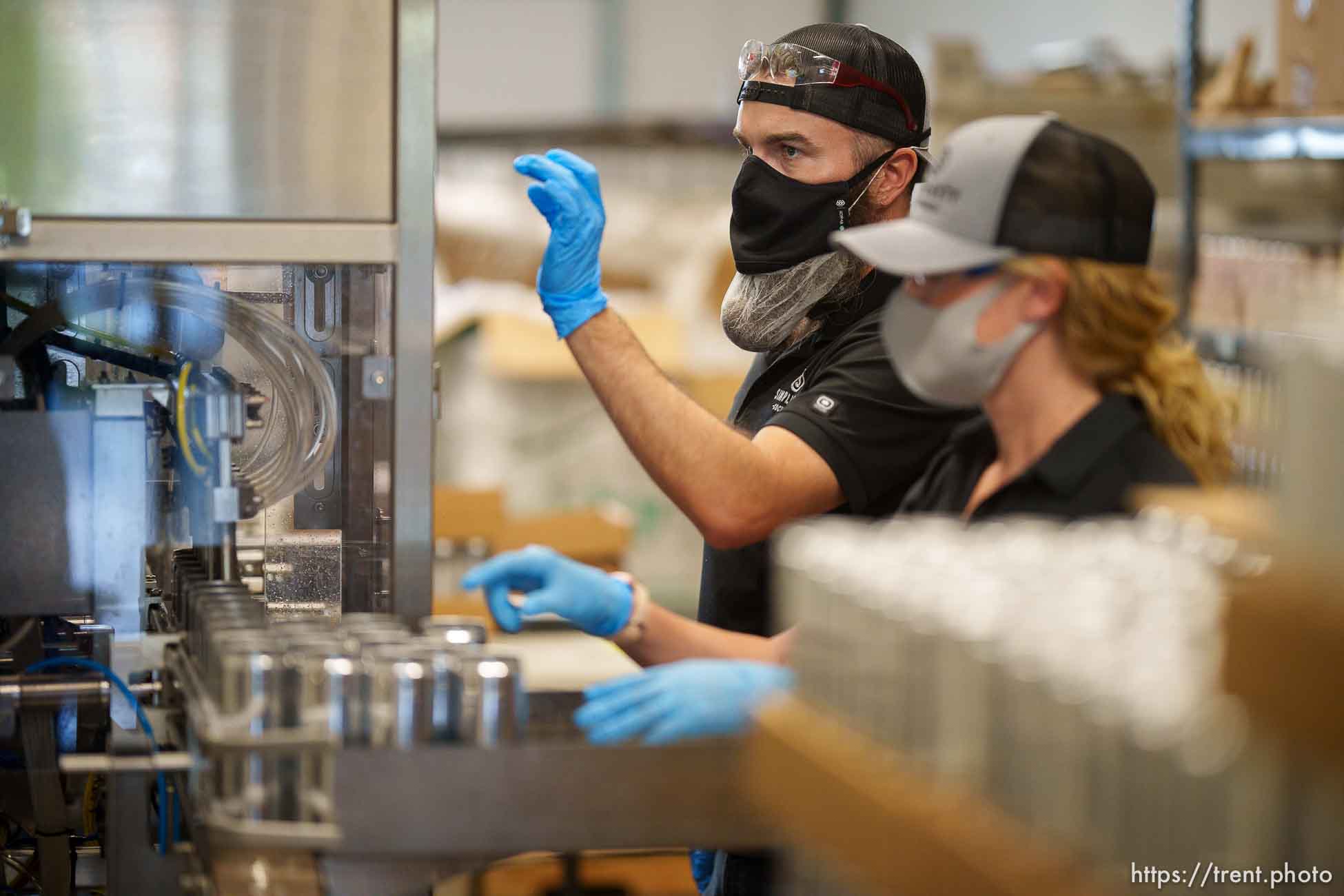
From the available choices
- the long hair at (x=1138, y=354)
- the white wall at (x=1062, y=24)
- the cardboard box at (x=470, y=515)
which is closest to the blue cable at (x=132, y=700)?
the long hair at (x=1138, y=354)

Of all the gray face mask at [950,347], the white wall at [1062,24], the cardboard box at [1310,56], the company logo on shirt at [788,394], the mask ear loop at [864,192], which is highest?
the white wall at [1062,24]

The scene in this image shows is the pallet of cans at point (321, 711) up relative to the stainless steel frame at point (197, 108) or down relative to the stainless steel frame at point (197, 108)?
down

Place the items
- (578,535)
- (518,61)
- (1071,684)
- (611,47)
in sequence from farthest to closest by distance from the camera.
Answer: (611,47), (518,61), (578,535), (1071,684)

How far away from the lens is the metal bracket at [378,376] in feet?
5.45

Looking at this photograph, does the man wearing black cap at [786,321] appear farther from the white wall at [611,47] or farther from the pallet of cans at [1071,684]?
the white wall at [611,47]

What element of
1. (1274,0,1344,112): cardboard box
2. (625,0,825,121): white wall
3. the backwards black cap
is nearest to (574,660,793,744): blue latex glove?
the backwards black cap

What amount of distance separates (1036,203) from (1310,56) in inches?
92.5

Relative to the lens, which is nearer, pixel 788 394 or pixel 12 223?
pixel 12 223

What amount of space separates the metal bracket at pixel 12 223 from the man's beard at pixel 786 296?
2.81ft

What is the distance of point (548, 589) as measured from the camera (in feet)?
5.32

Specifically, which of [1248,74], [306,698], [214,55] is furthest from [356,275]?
[1248,74]

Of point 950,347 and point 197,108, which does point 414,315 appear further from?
point 950,347

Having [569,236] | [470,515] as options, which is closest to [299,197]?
[569,236]

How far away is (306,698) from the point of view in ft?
4.00
